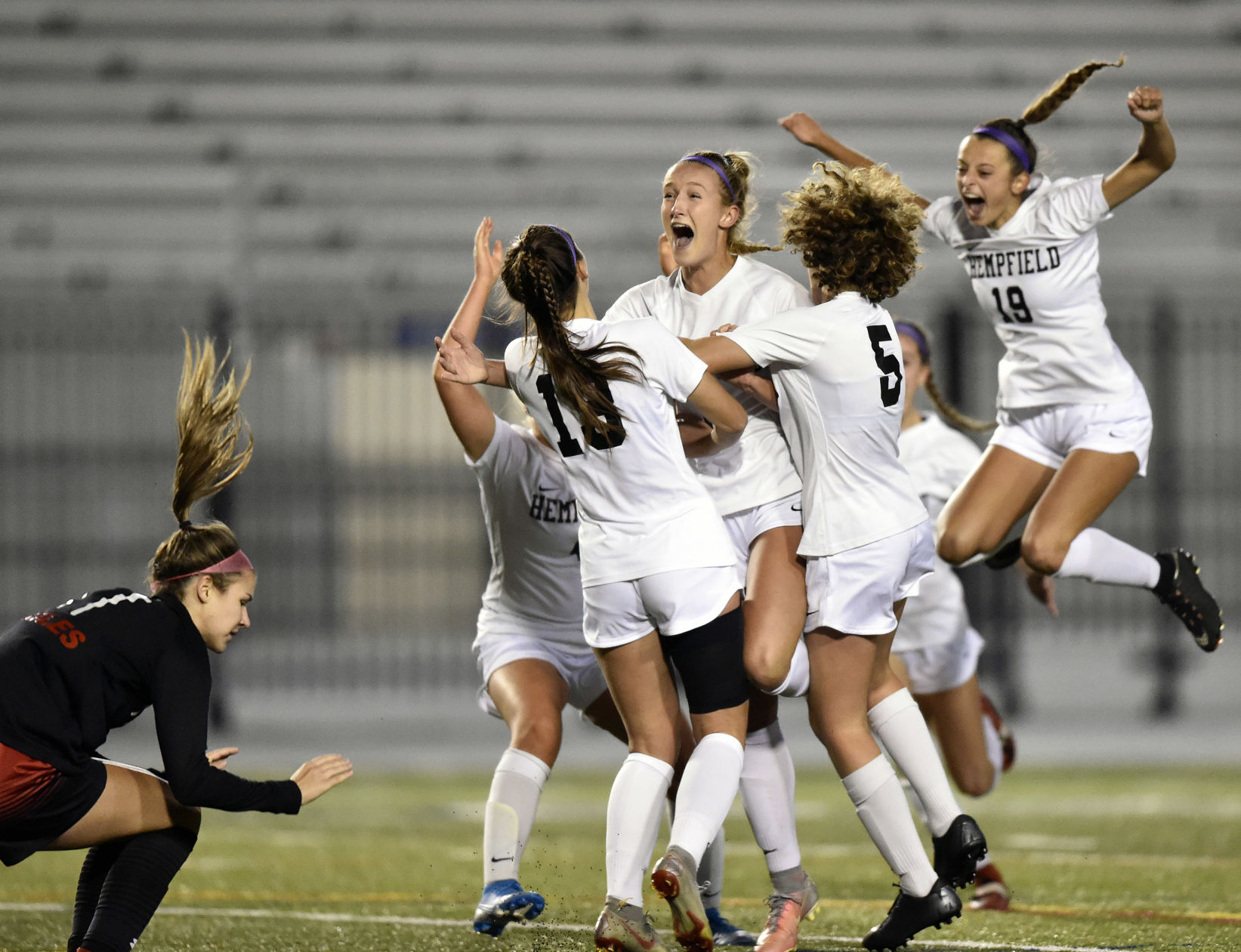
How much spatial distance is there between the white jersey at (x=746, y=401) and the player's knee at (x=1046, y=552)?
1237 millimetres

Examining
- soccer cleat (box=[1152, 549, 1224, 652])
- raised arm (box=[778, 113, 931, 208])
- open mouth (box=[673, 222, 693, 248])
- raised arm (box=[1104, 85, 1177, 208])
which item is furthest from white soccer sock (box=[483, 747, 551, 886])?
raised arm (box=[1104, 85, 1177, 208])

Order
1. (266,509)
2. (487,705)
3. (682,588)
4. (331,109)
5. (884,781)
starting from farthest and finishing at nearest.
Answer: (331,109), (266,509), (487,705), (884,781), (682,588)

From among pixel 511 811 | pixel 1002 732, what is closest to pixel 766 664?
pixel 511 811

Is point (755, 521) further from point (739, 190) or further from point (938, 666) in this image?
point (938, 666)

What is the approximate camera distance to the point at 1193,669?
52.5 feet

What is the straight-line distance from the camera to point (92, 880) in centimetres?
382

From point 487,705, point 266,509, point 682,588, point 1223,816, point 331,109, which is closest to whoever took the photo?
point 682,588

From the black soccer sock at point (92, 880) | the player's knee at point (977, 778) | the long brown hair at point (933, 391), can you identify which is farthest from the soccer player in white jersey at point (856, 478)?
the black soccer sock at point (92, 880)

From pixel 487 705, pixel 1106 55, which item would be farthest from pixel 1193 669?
pixel 487 705

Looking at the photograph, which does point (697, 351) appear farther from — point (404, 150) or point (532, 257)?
point (404, 150)

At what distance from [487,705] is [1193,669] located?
12933 millimetres

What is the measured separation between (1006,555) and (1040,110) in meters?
1.53

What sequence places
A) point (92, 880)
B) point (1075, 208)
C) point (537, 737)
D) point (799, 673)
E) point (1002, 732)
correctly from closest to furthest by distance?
point (92, 880), point (799, 673), point (537, 737), point (1075, 208), point (1002, 732)

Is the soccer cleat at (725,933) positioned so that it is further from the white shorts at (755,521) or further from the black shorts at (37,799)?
the black shorts at (37,799)
